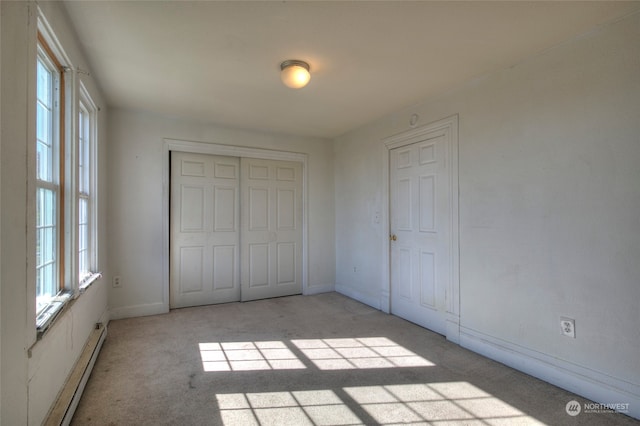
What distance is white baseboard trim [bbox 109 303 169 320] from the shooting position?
3844mm

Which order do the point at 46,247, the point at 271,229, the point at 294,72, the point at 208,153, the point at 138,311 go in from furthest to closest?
the point at 271,229 < the point at 208,153 < the point at 138,311 < the point at 294,72 < the point at 46,247

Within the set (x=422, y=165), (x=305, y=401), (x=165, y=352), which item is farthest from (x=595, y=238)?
(x=165, y=352)

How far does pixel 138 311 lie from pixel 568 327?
172 inches

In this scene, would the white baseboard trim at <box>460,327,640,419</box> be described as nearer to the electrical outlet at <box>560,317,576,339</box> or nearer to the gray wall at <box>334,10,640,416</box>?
the gray wall at <box>334,10,640,416</box>

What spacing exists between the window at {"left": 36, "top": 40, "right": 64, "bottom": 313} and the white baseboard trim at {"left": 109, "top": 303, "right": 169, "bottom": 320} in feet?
6.25

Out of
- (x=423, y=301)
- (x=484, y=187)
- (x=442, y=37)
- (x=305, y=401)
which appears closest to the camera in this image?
(x=305, y=401)

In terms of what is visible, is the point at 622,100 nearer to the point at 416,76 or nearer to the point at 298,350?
the point at 416,76

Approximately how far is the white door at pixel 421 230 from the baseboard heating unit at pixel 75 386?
3129mm

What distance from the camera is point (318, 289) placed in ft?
17.0

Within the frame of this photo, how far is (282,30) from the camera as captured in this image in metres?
2.25

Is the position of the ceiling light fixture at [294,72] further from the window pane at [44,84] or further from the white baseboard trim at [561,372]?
the white baseboard trim at [561,372]

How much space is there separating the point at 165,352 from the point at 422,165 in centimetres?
323

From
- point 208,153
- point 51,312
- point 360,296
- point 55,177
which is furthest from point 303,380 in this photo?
point 208,153

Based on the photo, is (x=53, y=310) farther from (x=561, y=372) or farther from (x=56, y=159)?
(x=561, y=372)
